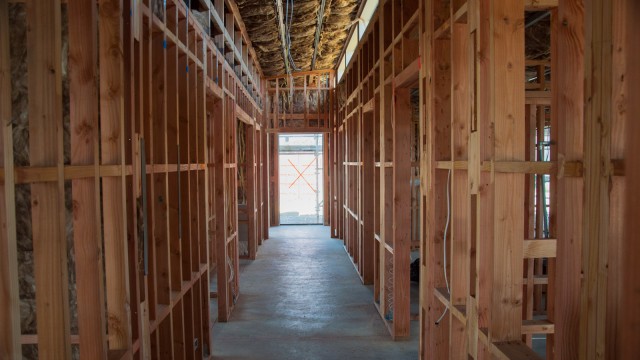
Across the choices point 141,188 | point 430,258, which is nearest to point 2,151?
point 141,188

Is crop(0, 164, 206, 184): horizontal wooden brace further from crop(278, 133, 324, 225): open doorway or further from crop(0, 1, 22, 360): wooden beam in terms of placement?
crop(278, 133, 324, 225): open doorway

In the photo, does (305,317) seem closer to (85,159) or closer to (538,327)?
(538,327)

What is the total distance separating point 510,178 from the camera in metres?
2.03

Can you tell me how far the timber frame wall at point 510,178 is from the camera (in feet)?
4.09

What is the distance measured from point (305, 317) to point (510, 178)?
12.5ft

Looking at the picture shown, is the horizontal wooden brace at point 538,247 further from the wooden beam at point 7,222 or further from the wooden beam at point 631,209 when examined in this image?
the wooden beam at point 7,222

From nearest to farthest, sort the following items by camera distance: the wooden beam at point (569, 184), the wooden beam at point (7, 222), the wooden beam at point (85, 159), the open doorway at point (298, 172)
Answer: the wooden beam at point (7, 222)
the wooden beam at point (569, 184)
the wooden beam at point (85, 159)
the open doorway at point (298, 172)

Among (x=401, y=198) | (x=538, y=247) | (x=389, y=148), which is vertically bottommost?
(x=538, y=247)

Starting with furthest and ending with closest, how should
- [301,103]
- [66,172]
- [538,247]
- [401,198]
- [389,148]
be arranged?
[301,103] < [389,148] < [401,198] < [538,247] < [66,172]

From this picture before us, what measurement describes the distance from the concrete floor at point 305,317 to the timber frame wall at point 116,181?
698 millimetres

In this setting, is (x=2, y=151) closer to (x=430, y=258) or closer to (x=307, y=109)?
(x=430, y=258)

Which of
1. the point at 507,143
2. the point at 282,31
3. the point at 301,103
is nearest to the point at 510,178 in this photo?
the point at 507,143

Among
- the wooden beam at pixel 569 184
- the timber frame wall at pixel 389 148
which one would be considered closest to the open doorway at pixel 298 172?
the timber frame wall at pixel 389 148

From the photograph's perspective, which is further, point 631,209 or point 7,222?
point 7,222
